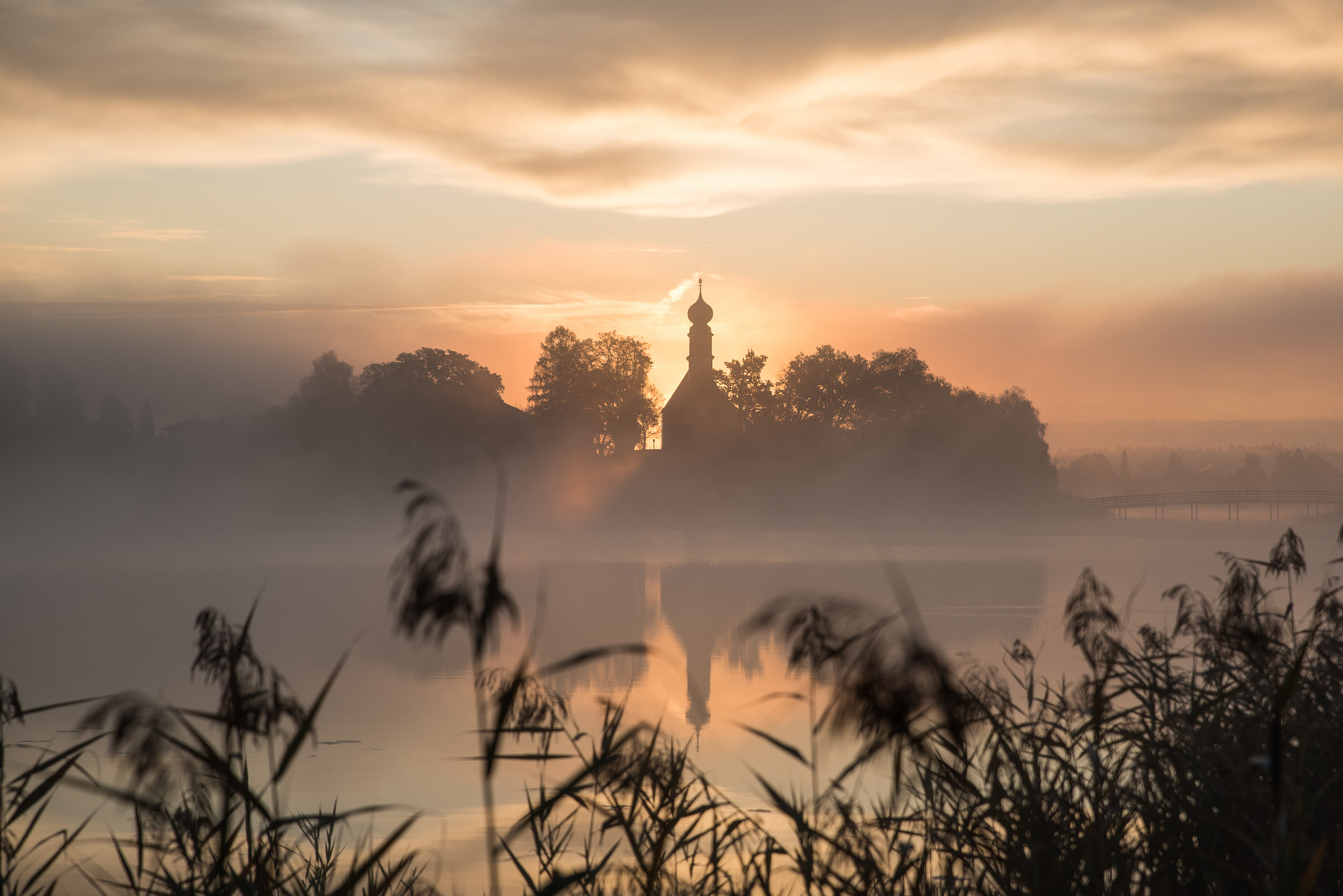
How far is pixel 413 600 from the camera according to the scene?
1595mm

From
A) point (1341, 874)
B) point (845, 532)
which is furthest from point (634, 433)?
point (1341, 874)

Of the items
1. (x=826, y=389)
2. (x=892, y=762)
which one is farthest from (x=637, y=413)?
(x=892, y=762)

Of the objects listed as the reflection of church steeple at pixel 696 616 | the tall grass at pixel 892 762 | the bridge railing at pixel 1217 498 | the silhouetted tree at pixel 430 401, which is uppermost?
the silhouetted tree at pixel 430 401

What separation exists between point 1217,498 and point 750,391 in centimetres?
4493

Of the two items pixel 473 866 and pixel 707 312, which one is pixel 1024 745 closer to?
pixel 473 866

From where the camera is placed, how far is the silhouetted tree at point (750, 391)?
226ft

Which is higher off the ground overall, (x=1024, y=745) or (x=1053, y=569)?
(x=1024, y=745)

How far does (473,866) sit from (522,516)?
6326cm

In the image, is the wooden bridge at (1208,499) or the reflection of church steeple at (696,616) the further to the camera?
the wooden bridge at (1208,499)

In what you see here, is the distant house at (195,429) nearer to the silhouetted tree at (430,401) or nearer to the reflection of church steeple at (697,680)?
the silhouetted tree at (430,401)

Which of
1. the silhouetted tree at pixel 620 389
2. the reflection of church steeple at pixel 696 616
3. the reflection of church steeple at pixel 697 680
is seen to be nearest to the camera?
the reflection of church steeple at pixel 697 680

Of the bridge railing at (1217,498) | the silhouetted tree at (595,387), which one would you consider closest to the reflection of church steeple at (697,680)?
the silhouetted tree at (595,387)

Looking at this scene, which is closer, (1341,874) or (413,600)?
(413,600)

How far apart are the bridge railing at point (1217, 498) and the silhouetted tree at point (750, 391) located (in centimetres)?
2857
